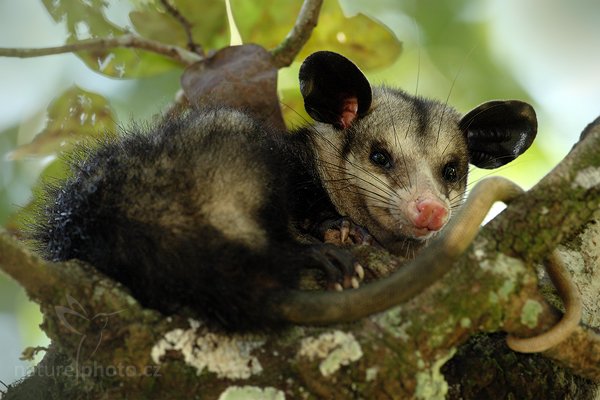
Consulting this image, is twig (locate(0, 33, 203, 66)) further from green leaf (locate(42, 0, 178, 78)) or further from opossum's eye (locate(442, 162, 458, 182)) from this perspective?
opossum's eye (locate(442, 162, 458, 182))

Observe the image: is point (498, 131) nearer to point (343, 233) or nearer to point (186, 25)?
point (343, 233)

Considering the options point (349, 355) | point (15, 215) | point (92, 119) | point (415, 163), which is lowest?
point (349, 355)

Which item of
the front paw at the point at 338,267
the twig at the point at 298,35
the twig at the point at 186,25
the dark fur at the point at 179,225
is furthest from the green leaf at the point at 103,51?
the front paw at the point at 338,267

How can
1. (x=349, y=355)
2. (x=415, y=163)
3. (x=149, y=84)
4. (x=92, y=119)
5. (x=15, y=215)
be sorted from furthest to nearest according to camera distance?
(x=149, y=84), (x=92, y=119), (x=15, y=215), (x=415, y=163), (x=349, y=355)

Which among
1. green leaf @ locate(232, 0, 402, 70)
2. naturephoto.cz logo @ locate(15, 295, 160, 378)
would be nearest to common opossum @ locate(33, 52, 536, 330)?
naturephoto.cz logo @ locate(15, 295, 160, 378)

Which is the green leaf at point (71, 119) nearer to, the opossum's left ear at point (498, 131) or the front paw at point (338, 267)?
the opossum's left ear at point (498, 131)

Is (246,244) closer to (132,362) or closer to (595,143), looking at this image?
(132,362)

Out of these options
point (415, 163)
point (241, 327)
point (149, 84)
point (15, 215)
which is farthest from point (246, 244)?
point (149, 84)
